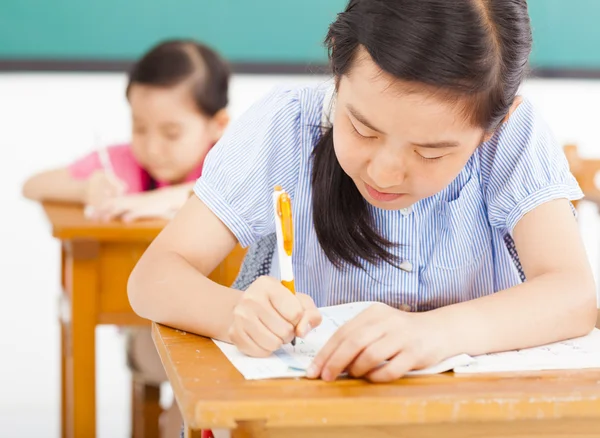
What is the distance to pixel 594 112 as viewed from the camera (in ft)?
13.5

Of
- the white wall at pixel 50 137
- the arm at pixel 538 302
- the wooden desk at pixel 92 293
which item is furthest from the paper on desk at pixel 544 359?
the white wall at pixel 50 137

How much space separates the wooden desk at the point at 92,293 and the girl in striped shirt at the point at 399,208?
62cm

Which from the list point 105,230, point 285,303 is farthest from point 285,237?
point 105,230

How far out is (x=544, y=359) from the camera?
90cm

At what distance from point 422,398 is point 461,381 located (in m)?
0.09

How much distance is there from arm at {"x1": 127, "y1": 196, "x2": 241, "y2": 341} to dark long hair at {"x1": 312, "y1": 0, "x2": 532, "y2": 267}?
25 centimetres

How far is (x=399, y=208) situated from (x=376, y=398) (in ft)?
1.26

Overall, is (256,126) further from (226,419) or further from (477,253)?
(226,419)

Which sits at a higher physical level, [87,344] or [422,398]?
[422,398]

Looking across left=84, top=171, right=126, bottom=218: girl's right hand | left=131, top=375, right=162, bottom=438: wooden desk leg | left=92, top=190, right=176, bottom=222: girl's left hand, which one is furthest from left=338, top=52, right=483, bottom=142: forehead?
left=131, top=375, right=162, bottom=438: wooden desk leg

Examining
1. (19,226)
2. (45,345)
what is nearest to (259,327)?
(45,345)

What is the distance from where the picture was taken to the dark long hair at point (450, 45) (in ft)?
2.99

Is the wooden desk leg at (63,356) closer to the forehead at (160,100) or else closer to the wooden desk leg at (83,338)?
the wooden desk leg at (83,338)

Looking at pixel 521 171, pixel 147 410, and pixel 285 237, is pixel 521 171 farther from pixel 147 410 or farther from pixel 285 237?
pixel 147 410
